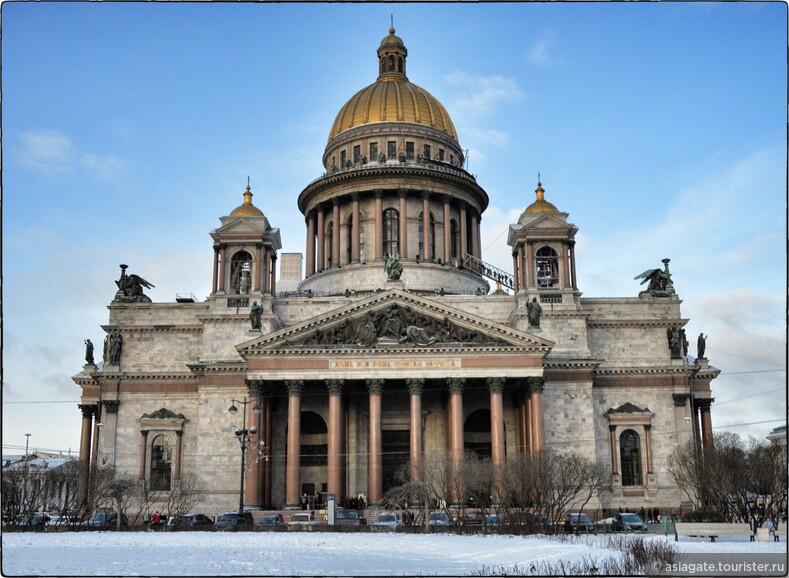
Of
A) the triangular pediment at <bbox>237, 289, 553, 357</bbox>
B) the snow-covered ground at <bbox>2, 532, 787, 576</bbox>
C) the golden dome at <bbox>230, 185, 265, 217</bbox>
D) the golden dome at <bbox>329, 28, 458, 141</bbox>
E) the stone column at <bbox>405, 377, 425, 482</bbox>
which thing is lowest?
the snow-covered ground at <bbox>2, 532, 787, 576</bbox>

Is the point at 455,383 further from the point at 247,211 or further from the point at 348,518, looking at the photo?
the point at 247,211

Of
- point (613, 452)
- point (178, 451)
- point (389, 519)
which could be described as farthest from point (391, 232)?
point (389, 519)

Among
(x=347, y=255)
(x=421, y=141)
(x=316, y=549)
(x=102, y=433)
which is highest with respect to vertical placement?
(x=421, y=141)

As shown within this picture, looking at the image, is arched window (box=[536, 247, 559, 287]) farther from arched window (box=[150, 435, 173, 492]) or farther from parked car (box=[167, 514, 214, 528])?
parked car (box=[167, 514, 214, 528])

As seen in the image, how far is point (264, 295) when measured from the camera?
62250mm

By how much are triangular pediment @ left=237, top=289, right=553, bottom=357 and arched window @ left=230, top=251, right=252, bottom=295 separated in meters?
8.24

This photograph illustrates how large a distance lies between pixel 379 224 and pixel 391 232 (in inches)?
72.6

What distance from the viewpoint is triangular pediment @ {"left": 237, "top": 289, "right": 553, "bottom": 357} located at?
55.7 meters

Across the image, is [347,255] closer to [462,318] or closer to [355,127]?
[355,127]

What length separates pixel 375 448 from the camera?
54.3 metres

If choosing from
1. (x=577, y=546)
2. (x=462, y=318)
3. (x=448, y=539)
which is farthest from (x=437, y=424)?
(x=577, y=546)

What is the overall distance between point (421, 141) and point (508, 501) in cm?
4000

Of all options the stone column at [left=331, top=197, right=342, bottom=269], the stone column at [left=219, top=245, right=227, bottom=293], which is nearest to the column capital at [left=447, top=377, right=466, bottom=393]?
the stone column at [left=219, top=245, right=227, bottom=293]

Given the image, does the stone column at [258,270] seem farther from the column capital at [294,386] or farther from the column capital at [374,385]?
the column capital at [374,385]
